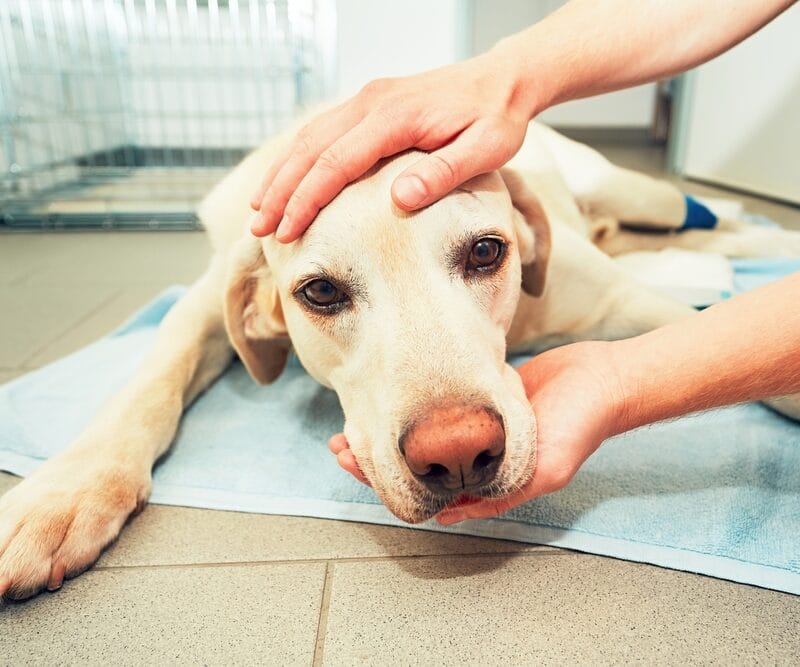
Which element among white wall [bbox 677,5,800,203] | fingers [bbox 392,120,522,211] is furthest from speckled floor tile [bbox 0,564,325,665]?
white wall [bbox 677,5,800,203]

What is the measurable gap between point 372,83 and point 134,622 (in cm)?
111

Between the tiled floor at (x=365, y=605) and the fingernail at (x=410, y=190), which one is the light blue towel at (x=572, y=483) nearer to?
the tiled floor at (x=365, y=605)

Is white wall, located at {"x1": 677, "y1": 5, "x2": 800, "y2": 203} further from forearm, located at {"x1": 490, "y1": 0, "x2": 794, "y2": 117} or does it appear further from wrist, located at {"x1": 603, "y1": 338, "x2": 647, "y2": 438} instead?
wrist, located at {"x1": 603, "y1": 338, "x2": 647, "y2": 438}

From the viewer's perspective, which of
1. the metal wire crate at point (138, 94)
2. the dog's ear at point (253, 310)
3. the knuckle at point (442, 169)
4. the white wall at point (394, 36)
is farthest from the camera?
the metal wire crate at point (138, 94)

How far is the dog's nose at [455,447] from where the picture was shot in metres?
0.92

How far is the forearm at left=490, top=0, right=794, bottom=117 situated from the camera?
150 cm

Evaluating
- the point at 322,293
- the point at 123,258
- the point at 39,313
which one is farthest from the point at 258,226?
the point at 123,258

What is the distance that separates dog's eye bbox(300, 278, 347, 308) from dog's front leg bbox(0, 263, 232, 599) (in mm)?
527

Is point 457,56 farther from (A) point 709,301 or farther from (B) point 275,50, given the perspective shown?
(A) point 709,301

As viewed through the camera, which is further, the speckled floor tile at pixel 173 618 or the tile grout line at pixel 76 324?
the tile grout line at pixel 76 324

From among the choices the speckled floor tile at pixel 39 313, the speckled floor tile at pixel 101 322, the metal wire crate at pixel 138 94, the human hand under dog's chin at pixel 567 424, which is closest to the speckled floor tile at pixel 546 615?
the human hand under dog's chin at pixel 567 424

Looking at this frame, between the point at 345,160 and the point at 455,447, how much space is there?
0.58 metres

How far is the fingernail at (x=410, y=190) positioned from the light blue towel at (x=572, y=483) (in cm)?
64

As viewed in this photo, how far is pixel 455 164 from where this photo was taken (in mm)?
1173
